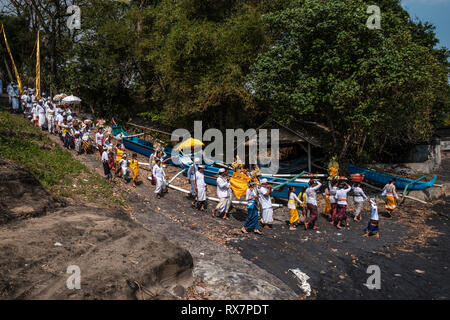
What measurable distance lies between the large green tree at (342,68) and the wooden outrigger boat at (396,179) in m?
1.83

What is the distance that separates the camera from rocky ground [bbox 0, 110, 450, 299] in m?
6.97

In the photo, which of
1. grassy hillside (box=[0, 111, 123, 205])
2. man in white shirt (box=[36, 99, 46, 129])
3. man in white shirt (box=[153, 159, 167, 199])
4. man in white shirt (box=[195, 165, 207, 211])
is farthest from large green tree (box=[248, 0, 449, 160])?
man in white shirt (box=[36, 99, 46, 129])

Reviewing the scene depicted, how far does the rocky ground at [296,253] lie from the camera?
697 cm

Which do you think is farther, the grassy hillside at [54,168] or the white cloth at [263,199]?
the white cloth at [263,199]

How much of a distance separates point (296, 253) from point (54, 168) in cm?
916

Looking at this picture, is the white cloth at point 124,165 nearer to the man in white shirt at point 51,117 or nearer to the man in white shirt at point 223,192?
the man in white shirt at point 223,192

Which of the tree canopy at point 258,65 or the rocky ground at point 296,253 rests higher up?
the tree canopy at point 258,65

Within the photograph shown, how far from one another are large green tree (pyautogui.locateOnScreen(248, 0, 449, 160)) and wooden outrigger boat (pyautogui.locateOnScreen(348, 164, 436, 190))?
5.99 ft

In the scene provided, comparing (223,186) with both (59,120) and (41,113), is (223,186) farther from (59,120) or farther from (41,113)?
(41,113)

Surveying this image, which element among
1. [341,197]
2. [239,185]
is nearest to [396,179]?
[341,197]

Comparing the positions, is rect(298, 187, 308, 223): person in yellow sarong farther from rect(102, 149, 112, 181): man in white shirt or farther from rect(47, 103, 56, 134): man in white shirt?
rect(47, 103, 56, 134): man in white shirt

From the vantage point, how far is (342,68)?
14164 millimetres

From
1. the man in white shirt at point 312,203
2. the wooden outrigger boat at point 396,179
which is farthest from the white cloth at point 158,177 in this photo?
the wooden outrigger boat at point 396,179
